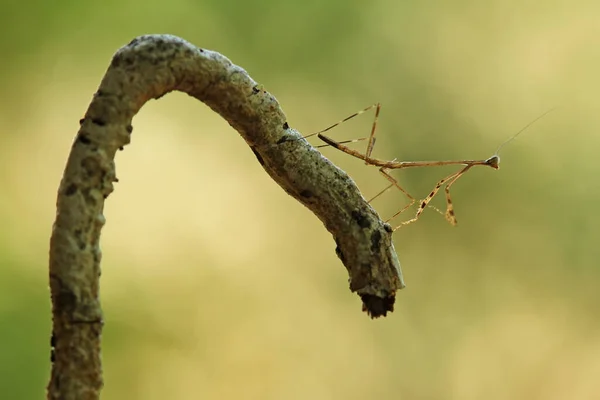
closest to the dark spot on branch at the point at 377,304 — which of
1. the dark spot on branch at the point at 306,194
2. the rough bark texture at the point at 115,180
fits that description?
the rough bark texture at the point at 115,180

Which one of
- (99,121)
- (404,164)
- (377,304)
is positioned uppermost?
(404,164)

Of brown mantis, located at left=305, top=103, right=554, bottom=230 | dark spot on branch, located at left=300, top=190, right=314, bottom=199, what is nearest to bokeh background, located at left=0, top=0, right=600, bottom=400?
brown mantis, located at left=305, top=103, right=554, bottom=230

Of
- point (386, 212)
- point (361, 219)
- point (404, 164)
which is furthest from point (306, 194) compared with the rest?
point (386, 212)

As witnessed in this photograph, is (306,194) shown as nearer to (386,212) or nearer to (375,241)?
(375,241)

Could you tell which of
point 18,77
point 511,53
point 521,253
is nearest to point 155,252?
point 18,77

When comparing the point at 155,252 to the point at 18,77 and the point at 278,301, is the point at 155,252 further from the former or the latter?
the point at 18,77
